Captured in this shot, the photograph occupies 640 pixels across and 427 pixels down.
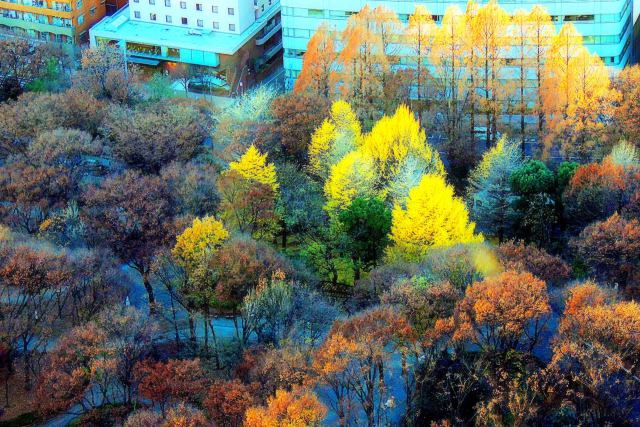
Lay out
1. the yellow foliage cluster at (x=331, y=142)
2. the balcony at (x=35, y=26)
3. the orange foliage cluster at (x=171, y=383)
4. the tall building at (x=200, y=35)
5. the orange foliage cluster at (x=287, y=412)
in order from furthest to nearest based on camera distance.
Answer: the balcony at (x=35, y=26) → the tall building at (x=200, y=35) → the yellow foliage cluster at (x=331, y=142) → the orange foliage cluster at (x=171, y=383) → the orange foliage cluster at (x=287, y=412)

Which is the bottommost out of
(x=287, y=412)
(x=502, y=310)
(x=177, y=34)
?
(x=287, y=412)

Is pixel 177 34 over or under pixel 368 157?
over

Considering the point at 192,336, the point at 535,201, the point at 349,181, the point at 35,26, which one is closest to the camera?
the point at 192,336

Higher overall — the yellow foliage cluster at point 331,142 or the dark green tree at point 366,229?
the yellow foliage cluster at point 331,142

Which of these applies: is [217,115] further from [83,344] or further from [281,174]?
[83,344]

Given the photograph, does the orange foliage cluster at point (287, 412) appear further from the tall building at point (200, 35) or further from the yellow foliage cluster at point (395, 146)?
the tall building at point (200, 35)

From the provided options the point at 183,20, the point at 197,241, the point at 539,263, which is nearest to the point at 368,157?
the point at 197,241

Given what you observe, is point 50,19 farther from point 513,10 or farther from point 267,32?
point 513,10

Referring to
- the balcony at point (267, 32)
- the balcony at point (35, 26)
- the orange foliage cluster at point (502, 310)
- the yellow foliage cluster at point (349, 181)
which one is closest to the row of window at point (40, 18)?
the balcony at point (35, 26)

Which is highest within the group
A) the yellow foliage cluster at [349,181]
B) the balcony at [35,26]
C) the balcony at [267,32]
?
the balcony at [35,26]
